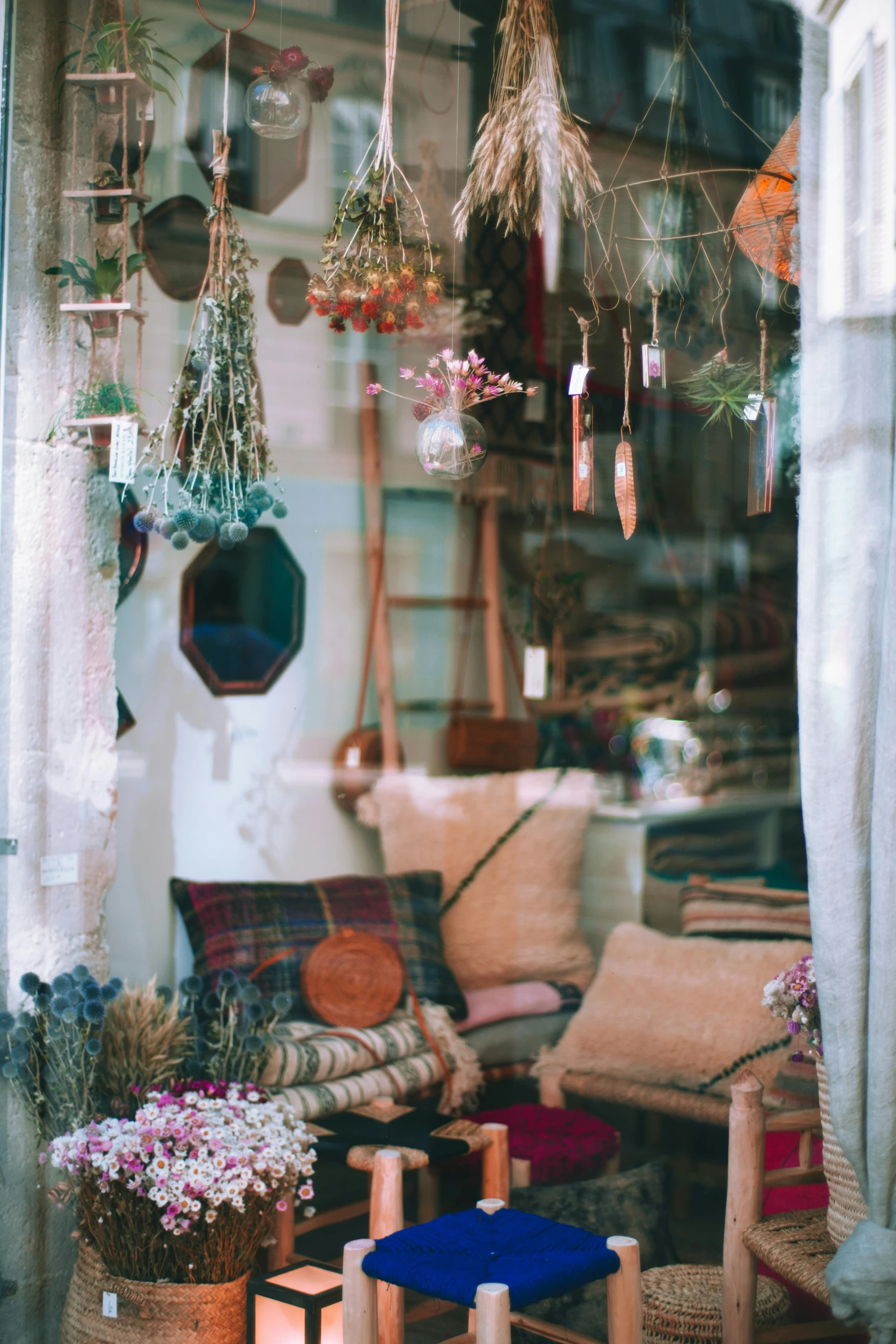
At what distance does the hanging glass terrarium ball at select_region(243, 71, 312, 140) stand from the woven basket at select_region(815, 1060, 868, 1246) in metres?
2.31

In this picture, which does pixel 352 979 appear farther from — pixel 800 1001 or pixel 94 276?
pixel 94 276

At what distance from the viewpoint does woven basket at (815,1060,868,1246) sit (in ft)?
7.24

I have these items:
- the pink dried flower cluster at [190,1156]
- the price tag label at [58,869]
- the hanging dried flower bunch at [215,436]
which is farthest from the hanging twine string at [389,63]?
the pink dried flower cluster at [190,1156]

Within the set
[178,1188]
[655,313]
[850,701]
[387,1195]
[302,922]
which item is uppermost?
[655,313]

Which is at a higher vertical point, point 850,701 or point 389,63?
point 389,63

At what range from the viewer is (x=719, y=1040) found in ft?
11.2

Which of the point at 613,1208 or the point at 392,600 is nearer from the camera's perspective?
the point at 613,1208

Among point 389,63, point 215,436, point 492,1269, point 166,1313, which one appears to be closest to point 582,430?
point 215,436

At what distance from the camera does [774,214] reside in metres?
2.41

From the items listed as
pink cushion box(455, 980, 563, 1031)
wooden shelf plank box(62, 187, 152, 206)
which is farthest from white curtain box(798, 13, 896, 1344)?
pink cushion box(455, 980, 563, 1031)

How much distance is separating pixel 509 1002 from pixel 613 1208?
0.90m

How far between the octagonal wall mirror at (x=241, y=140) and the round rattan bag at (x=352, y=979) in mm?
2055

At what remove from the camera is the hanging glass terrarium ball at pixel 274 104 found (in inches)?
113

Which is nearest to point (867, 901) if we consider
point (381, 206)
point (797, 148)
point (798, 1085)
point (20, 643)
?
point (797, 148)
